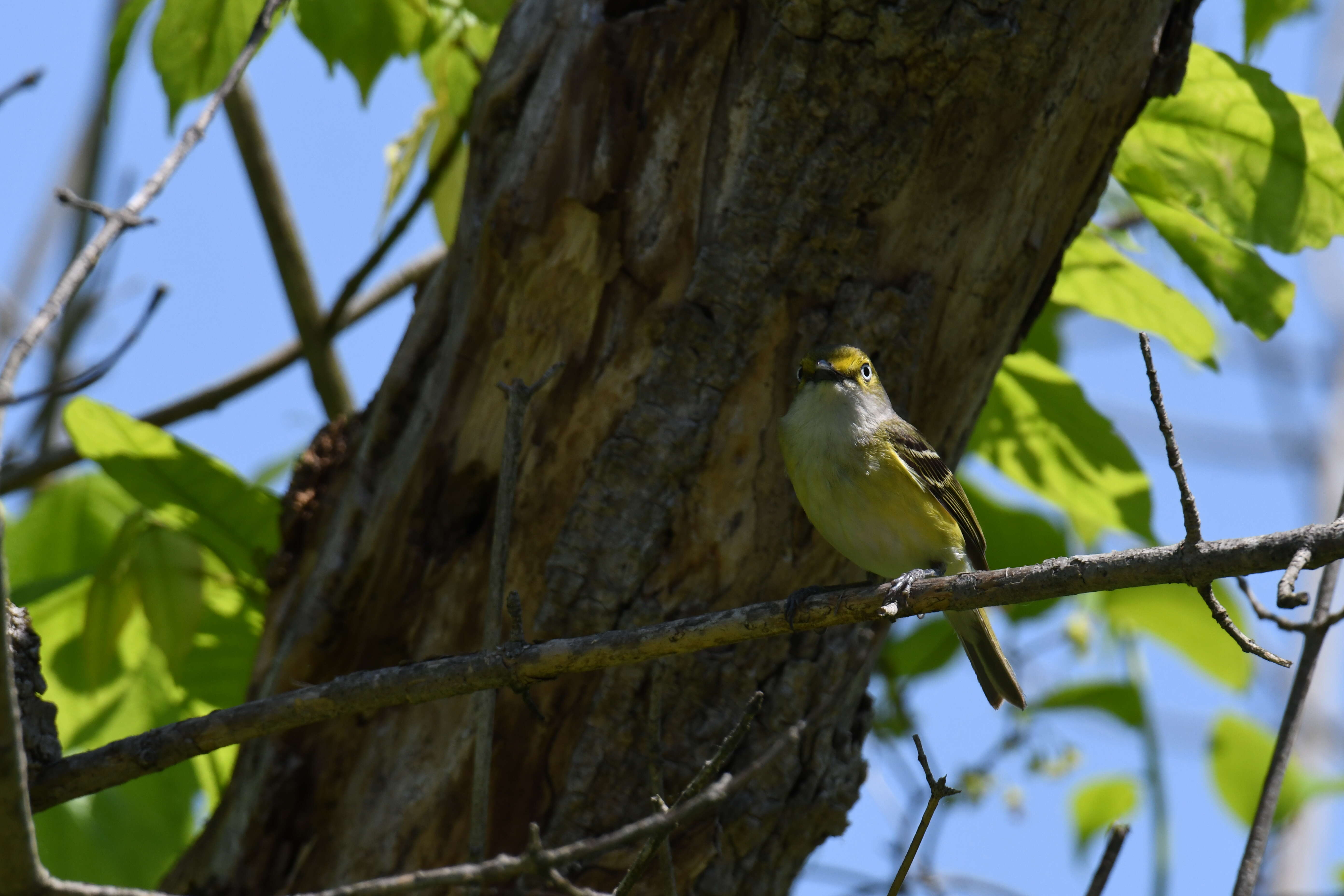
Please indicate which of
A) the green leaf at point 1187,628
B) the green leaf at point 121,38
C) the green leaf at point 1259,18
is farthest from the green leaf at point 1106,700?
the green leaf at point 121,38

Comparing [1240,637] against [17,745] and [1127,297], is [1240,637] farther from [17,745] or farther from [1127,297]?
[1127,297]

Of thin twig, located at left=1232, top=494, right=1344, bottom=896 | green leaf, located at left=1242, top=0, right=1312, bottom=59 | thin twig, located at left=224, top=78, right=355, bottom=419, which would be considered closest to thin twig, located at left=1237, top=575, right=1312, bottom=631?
thin twig, located at left=1232, top=494, right=1344, bottom=896

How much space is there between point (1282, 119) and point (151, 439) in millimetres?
3824

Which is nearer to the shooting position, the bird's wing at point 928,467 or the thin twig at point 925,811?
the thin twig at point 925,811

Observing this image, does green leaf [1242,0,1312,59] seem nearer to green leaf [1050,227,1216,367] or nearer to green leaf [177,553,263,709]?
green leaf [1050,227,1216,367]

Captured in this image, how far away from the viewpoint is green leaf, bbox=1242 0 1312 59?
3645 mm

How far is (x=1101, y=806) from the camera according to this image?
227 inches

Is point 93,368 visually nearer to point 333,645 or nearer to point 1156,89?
point 333,645

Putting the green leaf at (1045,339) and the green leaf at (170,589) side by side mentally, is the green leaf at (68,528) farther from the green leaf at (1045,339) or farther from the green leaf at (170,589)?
the green leaf at (1045,339)

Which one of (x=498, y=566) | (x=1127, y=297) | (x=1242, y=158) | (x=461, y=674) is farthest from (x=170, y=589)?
(x=1242, y=158)

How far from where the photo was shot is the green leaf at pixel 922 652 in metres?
4.83

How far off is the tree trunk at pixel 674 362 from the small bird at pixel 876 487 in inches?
3.3

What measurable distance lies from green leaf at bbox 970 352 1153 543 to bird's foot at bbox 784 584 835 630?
3.39 ft

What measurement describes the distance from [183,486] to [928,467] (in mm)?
2574
